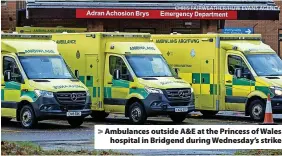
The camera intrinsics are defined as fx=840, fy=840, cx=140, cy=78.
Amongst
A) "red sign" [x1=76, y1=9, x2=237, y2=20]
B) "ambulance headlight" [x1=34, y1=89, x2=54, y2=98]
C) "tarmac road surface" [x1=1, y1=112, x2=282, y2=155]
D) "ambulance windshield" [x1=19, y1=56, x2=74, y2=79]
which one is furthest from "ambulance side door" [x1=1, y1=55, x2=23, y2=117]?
Result: "red sign" [x1=76, y1=9, x2=237, y2=20]

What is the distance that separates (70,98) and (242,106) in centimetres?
570

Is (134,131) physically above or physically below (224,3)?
below

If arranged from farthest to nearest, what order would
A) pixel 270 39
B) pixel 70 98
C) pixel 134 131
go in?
pixel 270 39 < pixel 70 98 < pixel 134 131

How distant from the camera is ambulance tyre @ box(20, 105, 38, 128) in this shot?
20.9 meters

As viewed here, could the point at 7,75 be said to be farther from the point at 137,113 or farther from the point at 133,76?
the point at 137,113

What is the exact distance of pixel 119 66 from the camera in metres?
23.1

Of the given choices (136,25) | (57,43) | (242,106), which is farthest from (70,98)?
(136,25)

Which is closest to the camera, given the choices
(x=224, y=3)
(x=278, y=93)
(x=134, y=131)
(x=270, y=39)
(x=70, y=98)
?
(x=134, y=131)

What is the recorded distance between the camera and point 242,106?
24.3 m

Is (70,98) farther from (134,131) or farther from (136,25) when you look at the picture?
(136,25)

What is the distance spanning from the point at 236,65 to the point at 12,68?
6639mm

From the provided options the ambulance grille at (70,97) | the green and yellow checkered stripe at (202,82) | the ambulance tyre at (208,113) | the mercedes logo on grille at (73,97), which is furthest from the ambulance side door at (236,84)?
the mercedes logo on grille at (73,97)
